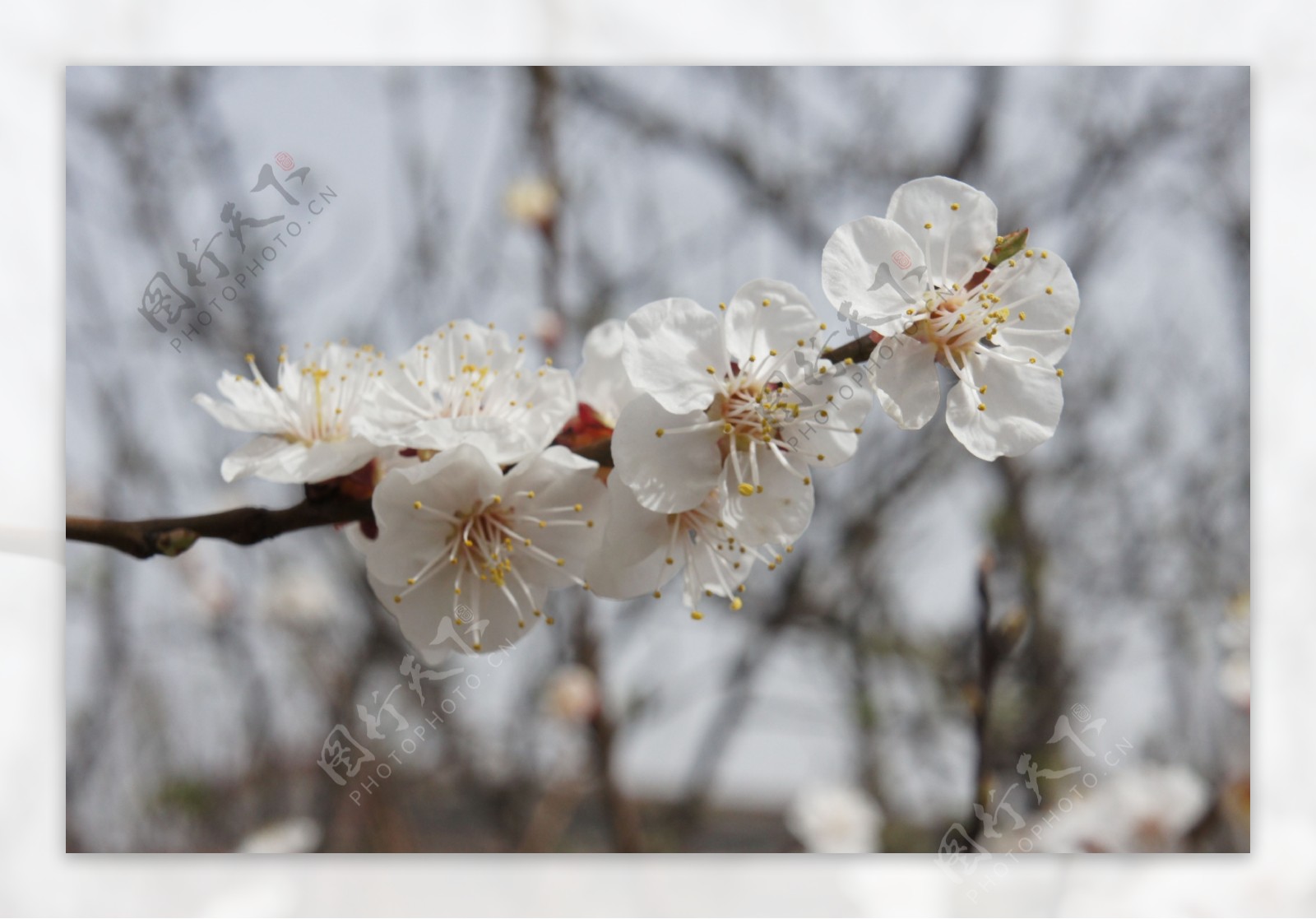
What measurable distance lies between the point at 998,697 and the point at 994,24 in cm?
128

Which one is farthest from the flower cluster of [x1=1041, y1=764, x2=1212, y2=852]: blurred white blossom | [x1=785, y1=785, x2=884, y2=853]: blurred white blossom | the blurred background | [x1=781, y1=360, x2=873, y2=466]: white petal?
[x1=785, y1=785, x2=884, y2=853]: blurred white blossom

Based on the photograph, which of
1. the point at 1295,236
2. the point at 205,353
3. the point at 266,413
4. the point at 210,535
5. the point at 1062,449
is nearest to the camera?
the point at 210,535

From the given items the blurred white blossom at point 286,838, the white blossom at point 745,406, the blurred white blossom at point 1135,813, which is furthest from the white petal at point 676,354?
the blurred white blossom at point 286,838

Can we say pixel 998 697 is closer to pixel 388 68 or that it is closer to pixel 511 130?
pixel 511 130

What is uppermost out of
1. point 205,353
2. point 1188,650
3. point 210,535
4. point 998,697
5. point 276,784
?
point 205,353

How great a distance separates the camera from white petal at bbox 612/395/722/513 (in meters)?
0.55

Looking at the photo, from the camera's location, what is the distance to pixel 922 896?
1.31m

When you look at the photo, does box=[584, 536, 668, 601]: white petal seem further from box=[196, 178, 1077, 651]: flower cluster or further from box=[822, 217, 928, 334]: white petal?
box=[822, 217, 928, 334]: white petal

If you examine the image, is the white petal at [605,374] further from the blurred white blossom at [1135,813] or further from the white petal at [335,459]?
the blurred white blossom at [1135,813]

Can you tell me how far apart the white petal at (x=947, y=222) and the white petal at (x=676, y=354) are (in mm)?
138

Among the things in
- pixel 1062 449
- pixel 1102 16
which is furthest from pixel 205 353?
pixel 1062 449

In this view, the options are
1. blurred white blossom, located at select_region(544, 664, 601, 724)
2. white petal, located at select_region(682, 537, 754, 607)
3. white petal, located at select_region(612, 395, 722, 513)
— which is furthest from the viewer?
blurred white blossom, located at select_region(544, 664, 601, 724)

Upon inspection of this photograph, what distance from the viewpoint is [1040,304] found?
24.7 inches

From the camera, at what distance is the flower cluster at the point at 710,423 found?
0.56 m
